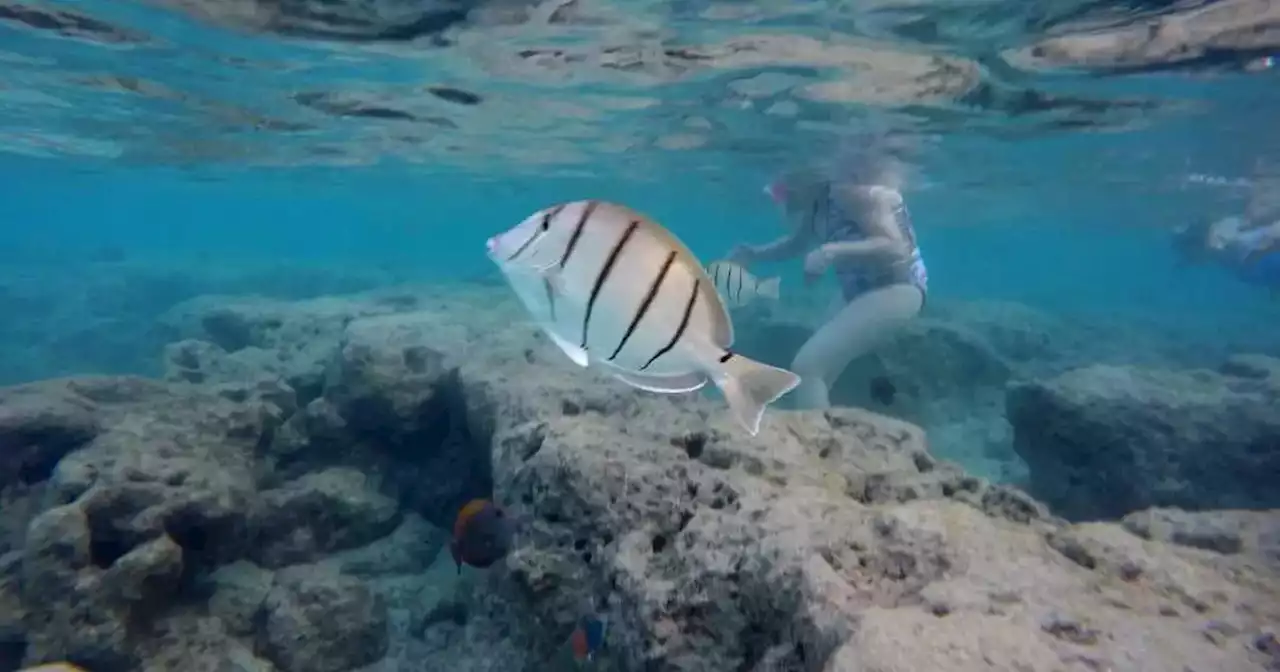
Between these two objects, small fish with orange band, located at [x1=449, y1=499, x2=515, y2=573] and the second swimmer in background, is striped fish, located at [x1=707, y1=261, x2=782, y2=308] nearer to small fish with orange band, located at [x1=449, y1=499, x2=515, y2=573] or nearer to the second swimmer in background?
small fish with orange band, located at [x1=449, y1=499, x2=515, y2=573]

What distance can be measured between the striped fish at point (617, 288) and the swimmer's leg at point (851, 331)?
771 cm

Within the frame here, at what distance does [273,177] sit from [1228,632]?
39048mm

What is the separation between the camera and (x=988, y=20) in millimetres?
11328

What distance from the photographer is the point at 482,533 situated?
5.43 metres

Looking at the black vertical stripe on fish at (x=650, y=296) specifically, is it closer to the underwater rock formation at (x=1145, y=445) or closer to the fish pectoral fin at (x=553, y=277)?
the fish pectoral fin at (x=553, y=277)

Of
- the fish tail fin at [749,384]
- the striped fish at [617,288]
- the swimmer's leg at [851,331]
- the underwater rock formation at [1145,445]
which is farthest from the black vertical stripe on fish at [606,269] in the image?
the underwater rock formation at [1145,445]

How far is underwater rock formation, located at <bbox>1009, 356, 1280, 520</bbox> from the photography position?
30.5ft

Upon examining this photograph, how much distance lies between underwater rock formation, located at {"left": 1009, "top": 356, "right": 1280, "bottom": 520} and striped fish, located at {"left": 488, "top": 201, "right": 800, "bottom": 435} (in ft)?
31.2

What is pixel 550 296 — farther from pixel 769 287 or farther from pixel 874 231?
pixel 874 231

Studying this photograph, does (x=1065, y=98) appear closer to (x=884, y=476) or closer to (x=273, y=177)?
(x=884, y=476)

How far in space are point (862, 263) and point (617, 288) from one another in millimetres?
7857

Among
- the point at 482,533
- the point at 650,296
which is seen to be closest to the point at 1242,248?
the point at 482,533

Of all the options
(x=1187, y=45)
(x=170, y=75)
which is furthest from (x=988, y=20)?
(x=170, y=75)

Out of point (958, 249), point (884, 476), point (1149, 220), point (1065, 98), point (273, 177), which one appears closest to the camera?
point (884, 476)
